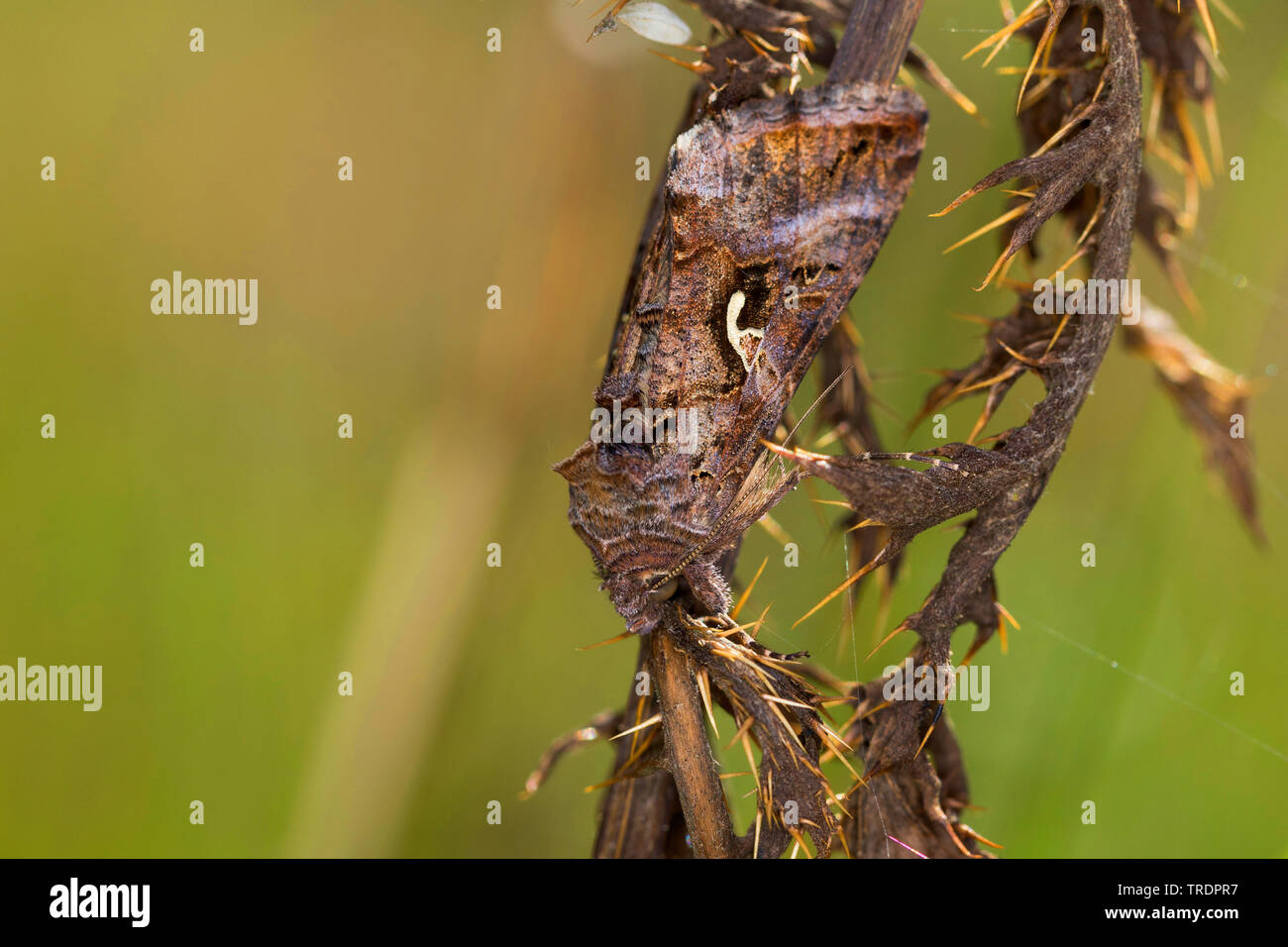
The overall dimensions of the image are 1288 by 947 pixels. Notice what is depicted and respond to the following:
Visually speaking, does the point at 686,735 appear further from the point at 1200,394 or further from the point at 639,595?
the point at 1200,394

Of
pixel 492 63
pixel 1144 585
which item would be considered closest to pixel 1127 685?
pixel 1144 585

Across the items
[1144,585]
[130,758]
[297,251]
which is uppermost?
[297,251]

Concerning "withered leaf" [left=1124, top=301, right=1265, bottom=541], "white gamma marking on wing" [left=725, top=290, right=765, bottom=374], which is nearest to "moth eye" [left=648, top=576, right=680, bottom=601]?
"white gamma marking on wing" [left=725, top=290, right=765, bottom=374]

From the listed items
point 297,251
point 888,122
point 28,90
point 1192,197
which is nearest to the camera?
point 888,122

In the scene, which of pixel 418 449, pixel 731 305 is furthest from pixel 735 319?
pixel 418 449

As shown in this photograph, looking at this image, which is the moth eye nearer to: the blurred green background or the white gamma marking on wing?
the white gamma marking on wing

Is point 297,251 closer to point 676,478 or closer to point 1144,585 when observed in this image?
point 676,478

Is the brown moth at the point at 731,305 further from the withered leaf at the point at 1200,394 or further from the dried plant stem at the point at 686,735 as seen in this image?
the withered leaf at the point at 1200,394
